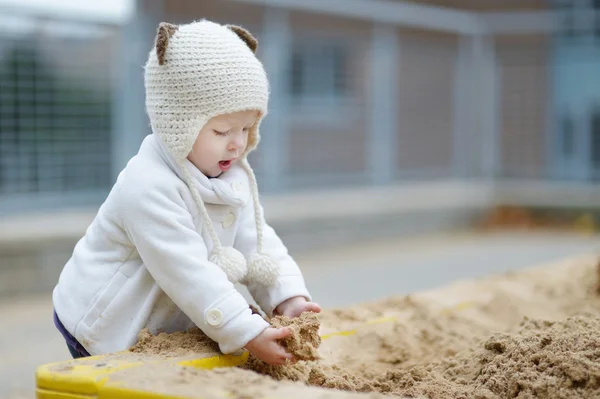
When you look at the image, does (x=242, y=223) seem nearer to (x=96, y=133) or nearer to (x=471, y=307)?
(x=471, y=307)

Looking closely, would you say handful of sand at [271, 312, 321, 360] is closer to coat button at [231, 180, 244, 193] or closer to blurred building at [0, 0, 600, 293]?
coat button at [231, 180, 244, 193]

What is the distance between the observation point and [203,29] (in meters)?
2.22

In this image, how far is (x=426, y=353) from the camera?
2660 mm

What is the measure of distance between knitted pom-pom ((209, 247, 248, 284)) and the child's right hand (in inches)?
8.4

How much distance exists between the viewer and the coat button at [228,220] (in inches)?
89.6

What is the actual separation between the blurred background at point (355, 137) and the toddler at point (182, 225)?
150cm

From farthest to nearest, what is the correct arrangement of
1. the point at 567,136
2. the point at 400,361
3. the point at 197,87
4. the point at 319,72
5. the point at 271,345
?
the point at 567,136, the point at 319,72, the point at 400,361, the point at 197,87, the point at 271,345

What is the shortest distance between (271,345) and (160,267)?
1.01 feet

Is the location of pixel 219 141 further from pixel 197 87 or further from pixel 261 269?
pixel 261 269

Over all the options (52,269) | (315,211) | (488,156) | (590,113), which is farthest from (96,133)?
(590,113)

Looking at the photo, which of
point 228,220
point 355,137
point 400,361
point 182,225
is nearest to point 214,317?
point 182,225

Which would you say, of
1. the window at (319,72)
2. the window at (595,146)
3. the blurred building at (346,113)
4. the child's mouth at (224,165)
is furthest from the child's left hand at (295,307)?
the window at (595,146)

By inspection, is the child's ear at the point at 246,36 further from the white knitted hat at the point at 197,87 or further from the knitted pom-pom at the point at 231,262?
the knitted pom-pom at the point at 231,262

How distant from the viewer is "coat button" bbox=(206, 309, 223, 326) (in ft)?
6.58
